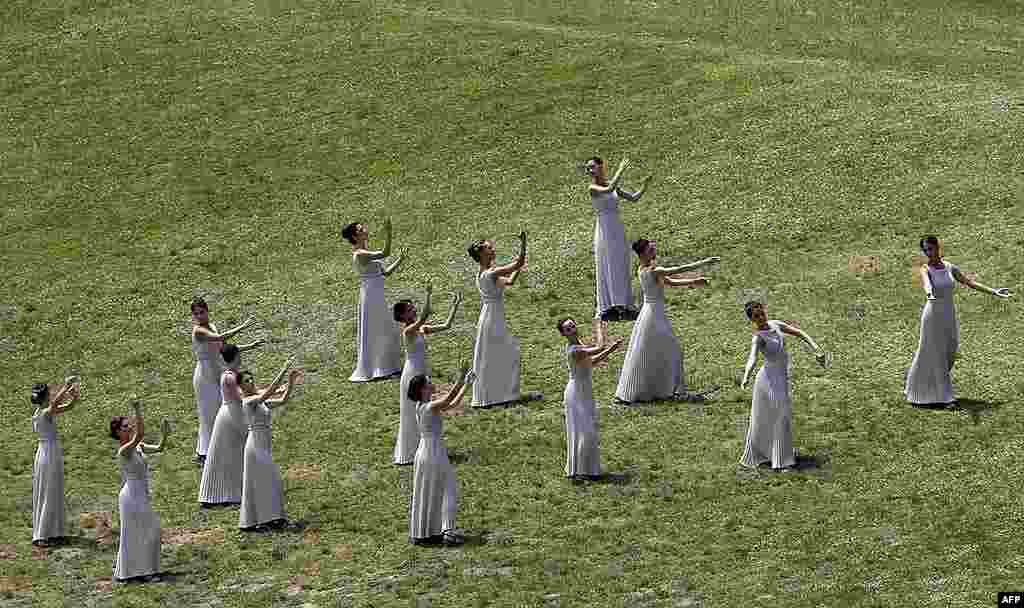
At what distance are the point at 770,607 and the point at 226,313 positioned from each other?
791 inches

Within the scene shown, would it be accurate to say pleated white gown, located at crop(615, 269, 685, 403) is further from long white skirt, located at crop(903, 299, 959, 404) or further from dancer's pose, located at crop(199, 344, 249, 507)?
dancer's pose, located at crop(199, 344, 249, 507)

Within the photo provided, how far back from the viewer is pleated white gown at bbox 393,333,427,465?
30.7 m

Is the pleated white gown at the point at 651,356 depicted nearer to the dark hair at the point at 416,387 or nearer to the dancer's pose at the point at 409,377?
the dancer's pose at the point at 409,377

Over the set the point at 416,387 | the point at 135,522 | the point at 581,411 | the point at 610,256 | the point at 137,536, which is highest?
the point at 610,256

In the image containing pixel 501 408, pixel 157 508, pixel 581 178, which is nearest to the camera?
pixel 157 508

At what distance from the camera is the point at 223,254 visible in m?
44.5

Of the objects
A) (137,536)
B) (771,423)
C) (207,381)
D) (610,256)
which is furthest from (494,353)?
(137,536)

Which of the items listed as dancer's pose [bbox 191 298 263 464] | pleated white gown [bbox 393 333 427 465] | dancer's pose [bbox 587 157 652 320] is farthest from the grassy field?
dancer's pose [bbox 587 157 652 320]

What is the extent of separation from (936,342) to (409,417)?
9072 millimetres

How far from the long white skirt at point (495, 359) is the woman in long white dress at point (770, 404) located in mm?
5845

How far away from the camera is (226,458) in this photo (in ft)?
97.8

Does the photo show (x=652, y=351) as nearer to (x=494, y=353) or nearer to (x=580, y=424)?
(x=494, y=353)

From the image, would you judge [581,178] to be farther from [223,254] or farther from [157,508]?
[157,508]

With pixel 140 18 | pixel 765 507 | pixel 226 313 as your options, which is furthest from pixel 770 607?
pixel 140 18
